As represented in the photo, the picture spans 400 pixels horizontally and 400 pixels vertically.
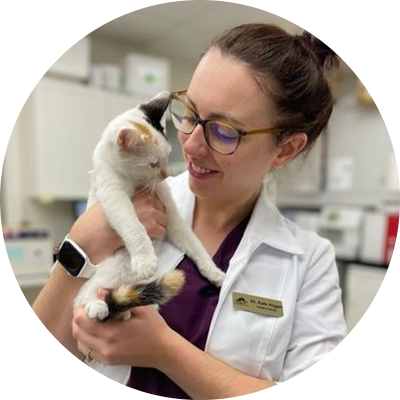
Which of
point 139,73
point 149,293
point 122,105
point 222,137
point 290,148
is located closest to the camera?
point 149,293

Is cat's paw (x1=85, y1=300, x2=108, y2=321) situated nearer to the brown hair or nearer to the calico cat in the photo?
the calico cat

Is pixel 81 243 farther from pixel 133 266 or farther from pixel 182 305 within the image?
pixel 182 305

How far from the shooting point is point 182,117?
0.68 m

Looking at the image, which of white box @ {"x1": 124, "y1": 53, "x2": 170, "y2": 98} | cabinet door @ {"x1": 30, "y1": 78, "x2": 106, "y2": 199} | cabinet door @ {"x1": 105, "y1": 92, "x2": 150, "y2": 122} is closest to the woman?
cabinet door @ {"x1": 105, "y1": 92, "x2": 150, "y2": 122}

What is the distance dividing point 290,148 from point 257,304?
0.31 metres

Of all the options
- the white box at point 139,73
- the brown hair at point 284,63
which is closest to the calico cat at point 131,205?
the brown hair at point 284,63

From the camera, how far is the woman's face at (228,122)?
1.99 ft

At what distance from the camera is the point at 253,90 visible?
0.63m

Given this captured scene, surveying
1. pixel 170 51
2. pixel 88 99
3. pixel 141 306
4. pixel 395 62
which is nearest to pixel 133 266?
pixel 141 306

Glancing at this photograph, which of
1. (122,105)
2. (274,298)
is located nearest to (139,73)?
(122,105)

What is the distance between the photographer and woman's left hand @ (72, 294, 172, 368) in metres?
0.57

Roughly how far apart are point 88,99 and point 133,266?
1722 mm

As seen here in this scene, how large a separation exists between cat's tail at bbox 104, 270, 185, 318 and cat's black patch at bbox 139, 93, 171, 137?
29 centimetres

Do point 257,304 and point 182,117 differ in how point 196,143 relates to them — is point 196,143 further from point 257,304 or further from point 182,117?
point 257,304
